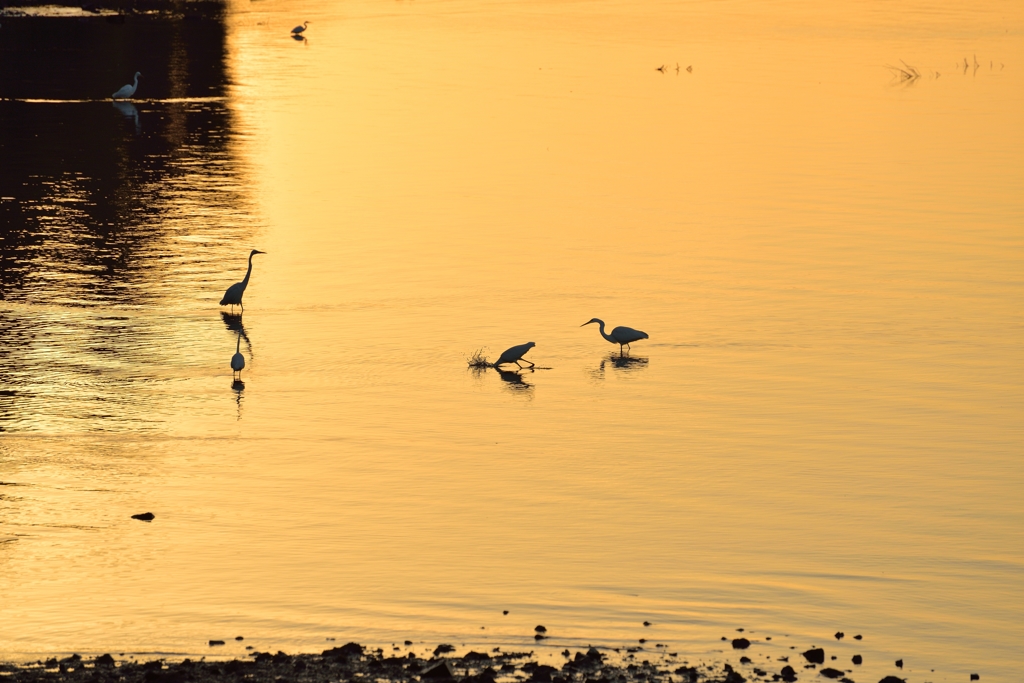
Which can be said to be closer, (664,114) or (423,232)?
(423,232)

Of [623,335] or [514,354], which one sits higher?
[623,335]

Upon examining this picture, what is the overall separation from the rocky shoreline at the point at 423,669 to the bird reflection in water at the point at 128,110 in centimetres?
4021

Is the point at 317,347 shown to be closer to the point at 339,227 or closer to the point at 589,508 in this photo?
the point at 589,508

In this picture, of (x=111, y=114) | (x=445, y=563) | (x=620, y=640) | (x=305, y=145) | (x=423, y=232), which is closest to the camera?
(x=620, y=640)

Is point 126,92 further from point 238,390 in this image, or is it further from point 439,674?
point 439,674

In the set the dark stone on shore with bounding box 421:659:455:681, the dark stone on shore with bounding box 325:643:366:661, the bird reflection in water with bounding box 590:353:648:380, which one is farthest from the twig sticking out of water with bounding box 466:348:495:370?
the dark stone on shore with bounding box 421:659:455:681

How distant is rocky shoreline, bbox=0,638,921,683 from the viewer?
1272cm

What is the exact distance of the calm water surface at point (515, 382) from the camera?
615 inches

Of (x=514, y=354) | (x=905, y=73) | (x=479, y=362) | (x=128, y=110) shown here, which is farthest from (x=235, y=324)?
(x=905, y=73)

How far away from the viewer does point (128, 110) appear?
55.4 meters

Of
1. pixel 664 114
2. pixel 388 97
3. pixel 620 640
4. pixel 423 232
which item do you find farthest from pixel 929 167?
pixel 620 640

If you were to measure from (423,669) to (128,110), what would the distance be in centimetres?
4603

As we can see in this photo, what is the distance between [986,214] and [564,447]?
20568 millimetres

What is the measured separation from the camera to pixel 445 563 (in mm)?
16625
